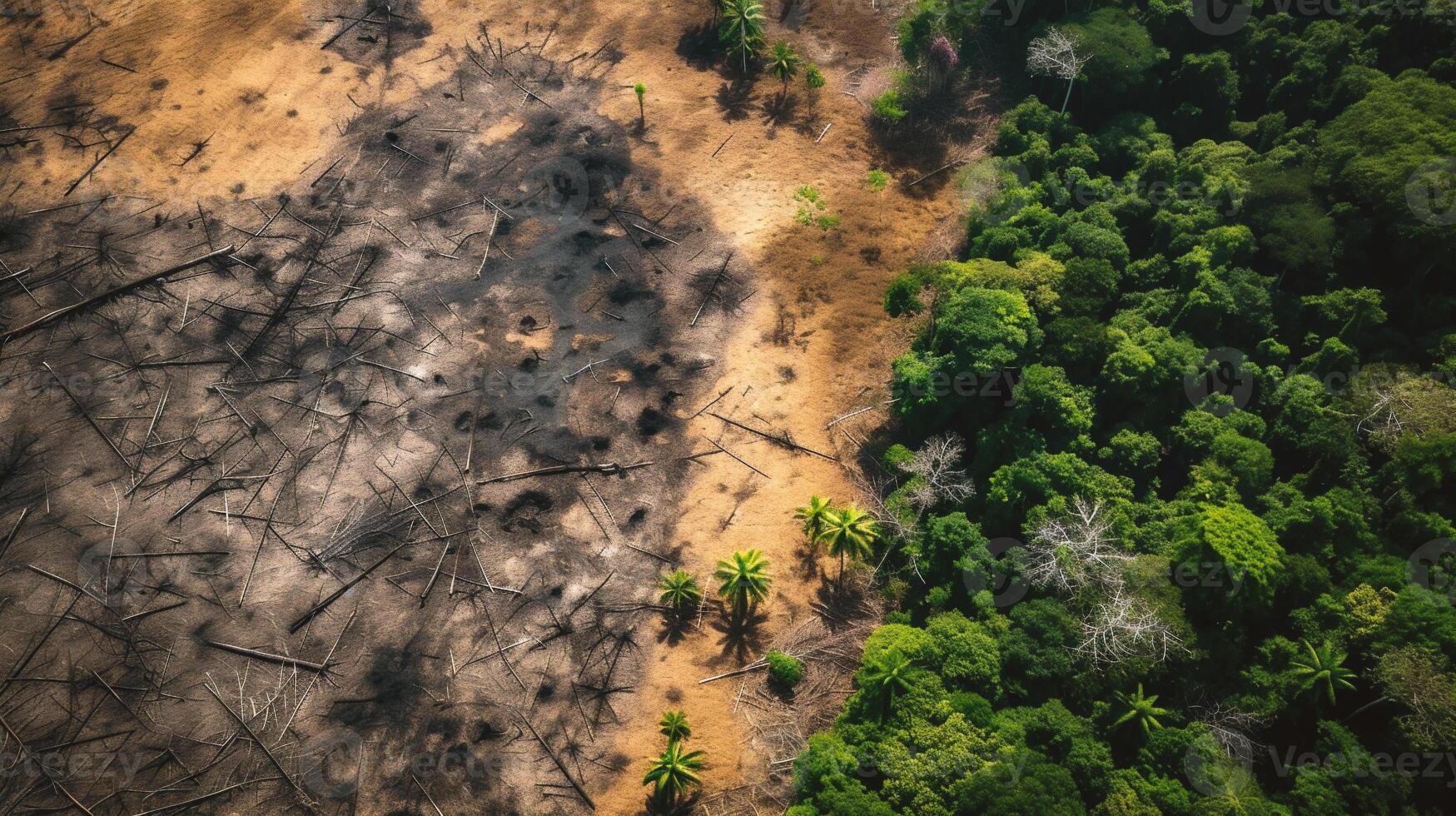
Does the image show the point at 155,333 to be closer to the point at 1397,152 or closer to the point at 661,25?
the point at 661,25

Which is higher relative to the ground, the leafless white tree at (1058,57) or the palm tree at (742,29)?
the leafless white tree at (1058,57)

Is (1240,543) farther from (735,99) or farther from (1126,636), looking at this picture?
(735,99)

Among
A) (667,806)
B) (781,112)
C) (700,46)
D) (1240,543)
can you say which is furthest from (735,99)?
(667,806)

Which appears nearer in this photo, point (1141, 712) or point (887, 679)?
point (1141, 712)

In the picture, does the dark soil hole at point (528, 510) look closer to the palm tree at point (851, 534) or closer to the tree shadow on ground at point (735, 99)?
the palm tree at point (851, 534)

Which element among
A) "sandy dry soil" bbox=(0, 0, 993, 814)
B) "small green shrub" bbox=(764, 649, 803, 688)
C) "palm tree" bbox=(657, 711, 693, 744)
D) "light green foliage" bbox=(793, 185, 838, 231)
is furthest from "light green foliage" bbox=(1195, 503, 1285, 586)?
"light green foliage" bbox=(793, 185, 838, 231)

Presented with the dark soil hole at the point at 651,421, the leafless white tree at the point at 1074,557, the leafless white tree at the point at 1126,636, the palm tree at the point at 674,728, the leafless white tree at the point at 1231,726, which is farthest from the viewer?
the dark soil hole at the point at 651,421

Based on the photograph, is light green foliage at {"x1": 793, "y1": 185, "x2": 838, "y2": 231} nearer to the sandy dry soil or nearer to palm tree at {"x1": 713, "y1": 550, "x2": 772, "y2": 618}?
the sandy dry soil

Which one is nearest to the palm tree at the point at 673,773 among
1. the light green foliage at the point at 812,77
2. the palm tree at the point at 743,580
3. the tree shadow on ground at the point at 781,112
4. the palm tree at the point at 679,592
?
the palm tree at the point at 679,592
